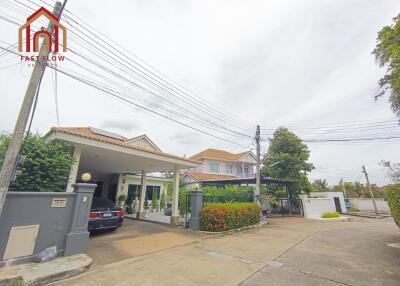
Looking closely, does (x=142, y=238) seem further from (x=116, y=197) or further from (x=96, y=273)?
(x=116, y=197)

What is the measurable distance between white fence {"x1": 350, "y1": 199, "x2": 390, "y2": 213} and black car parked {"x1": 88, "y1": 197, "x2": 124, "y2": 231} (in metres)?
31.8

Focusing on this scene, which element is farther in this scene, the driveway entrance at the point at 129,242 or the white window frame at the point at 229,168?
the white window frame at the point at 229,168

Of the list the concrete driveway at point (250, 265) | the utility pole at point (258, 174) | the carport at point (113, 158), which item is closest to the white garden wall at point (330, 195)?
the utility pole at point (258, 174)

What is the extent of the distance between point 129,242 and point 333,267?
5767 millimetres

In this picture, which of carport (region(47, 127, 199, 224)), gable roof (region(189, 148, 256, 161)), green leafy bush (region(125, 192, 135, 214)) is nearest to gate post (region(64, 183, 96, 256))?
carport (region(47, 127, 199, 224))

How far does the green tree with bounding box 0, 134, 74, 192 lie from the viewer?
16.8 ft

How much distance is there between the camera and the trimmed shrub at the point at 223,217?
8.04 m

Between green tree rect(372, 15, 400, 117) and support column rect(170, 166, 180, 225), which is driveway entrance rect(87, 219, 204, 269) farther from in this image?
green tree rect(372, 15, 400, 117)

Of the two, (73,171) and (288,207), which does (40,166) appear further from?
(288,207)

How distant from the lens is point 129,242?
20.9ft

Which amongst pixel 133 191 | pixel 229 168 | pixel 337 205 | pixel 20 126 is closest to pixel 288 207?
pixel 337 205

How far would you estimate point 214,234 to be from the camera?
7.74m

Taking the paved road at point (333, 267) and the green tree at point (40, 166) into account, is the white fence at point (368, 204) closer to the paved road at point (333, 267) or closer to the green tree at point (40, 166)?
the paved road at point (333, 267)

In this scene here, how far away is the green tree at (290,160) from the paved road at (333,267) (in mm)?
12201
